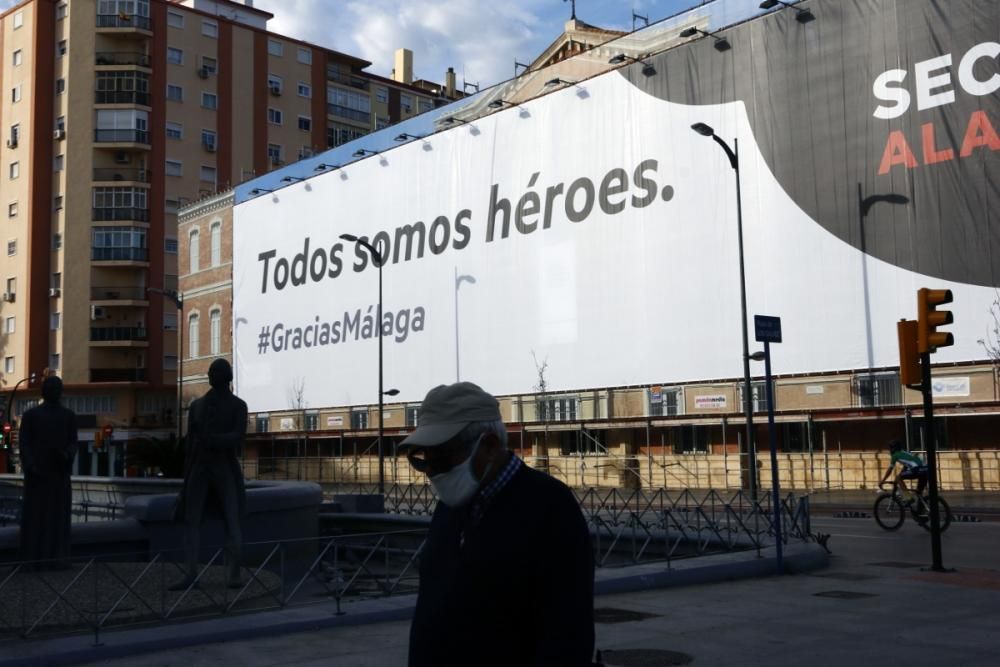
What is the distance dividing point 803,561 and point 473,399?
11384 millimetres

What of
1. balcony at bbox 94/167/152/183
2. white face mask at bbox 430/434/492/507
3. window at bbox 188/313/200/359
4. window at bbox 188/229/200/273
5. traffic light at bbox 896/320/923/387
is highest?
balcony at bbox 94/167/152/183

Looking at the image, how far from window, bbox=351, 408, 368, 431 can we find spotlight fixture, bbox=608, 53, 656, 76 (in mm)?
20654

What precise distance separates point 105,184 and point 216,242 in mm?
8961

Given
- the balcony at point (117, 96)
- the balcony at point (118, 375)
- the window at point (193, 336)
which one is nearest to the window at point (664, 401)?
the window at point (193, 336)

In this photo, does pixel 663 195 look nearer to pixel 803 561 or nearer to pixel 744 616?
pixel 803 561

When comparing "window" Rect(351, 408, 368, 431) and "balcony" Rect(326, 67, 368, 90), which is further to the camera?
"balcony" Rect(326, 67, 368, 90)

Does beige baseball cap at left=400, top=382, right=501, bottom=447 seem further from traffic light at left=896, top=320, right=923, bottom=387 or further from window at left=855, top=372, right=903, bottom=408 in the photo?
window at left=855, top=372, right=903, bottom=408

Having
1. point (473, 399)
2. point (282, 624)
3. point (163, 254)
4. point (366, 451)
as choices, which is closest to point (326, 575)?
point (282, 624)

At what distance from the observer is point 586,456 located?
43.2m

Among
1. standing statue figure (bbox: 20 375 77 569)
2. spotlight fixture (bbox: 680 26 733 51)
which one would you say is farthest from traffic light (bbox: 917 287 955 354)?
spotlight fixture (bbox: 680 26 733 51)

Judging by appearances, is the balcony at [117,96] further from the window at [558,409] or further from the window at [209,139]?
the window at [558,409]

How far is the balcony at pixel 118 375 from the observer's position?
6838 centimetres

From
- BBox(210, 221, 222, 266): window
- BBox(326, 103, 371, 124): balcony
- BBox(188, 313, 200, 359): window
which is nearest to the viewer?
BBox(210, 221, 222, 266): window

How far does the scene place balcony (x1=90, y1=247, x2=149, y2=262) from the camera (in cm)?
6769
